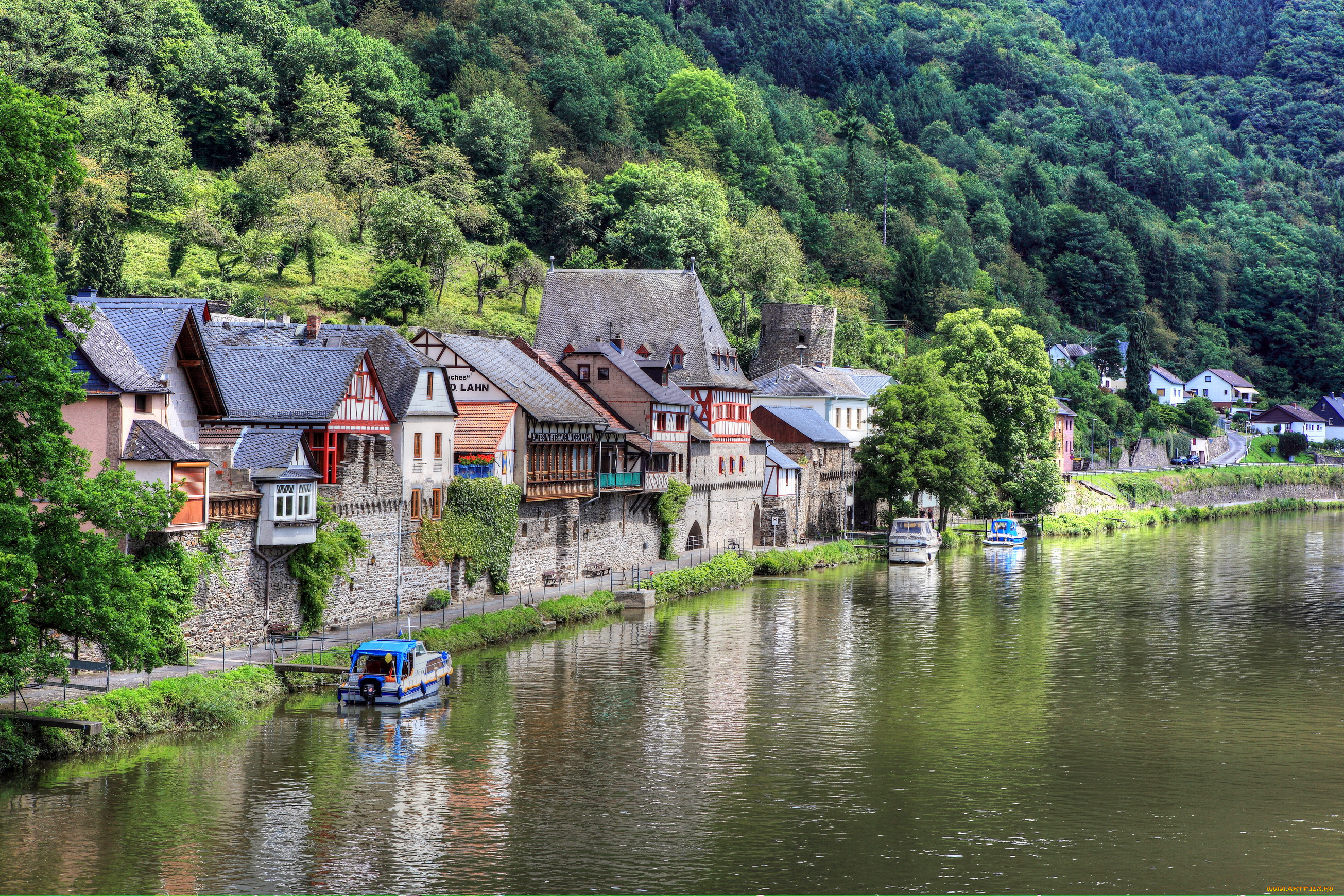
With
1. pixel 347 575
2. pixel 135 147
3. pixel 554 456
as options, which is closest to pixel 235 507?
pixel 347 575

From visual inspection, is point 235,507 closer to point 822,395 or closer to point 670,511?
point 670,511

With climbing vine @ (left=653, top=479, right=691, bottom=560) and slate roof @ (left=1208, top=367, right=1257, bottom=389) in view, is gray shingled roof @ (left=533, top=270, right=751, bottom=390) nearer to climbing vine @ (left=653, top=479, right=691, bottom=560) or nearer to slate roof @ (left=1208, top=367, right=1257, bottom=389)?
climbing vine @ (left=653, top=479, right=691, bottom=560)

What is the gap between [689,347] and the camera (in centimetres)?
7862

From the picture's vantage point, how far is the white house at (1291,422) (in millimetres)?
169625

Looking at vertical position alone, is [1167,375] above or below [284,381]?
above

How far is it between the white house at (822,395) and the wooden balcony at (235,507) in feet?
162

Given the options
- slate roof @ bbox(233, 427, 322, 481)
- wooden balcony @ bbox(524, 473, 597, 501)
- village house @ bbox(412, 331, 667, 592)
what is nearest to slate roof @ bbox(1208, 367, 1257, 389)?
village house @ bbox(412, 331, 667, 592)

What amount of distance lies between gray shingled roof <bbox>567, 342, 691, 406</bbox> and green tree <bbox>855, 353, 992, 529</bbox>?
16438 mm

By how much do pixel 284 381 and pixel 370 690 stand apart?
12270mm

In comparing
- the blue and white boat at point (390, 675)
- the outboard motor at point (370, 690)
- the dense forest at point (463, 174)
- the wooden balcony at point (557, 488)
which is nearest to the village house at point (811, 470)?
the dense forest at point (463, 174)

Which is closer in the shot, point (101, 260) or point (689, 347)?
point (101, 260)

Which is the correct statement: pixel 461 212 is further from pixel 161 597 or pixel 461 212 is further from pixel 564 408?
pixel 161 597

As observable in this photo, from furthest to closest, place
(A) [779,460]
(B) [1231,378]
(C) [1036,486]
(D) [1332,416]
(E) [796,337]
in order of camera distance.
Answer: (B) [1231,378] < (D) [1332,416] < (E) [796,337] < (C) [1036,486] < (A) [779,460]

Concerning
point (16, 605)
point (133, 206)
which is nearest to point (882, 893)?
point (16, 605)
